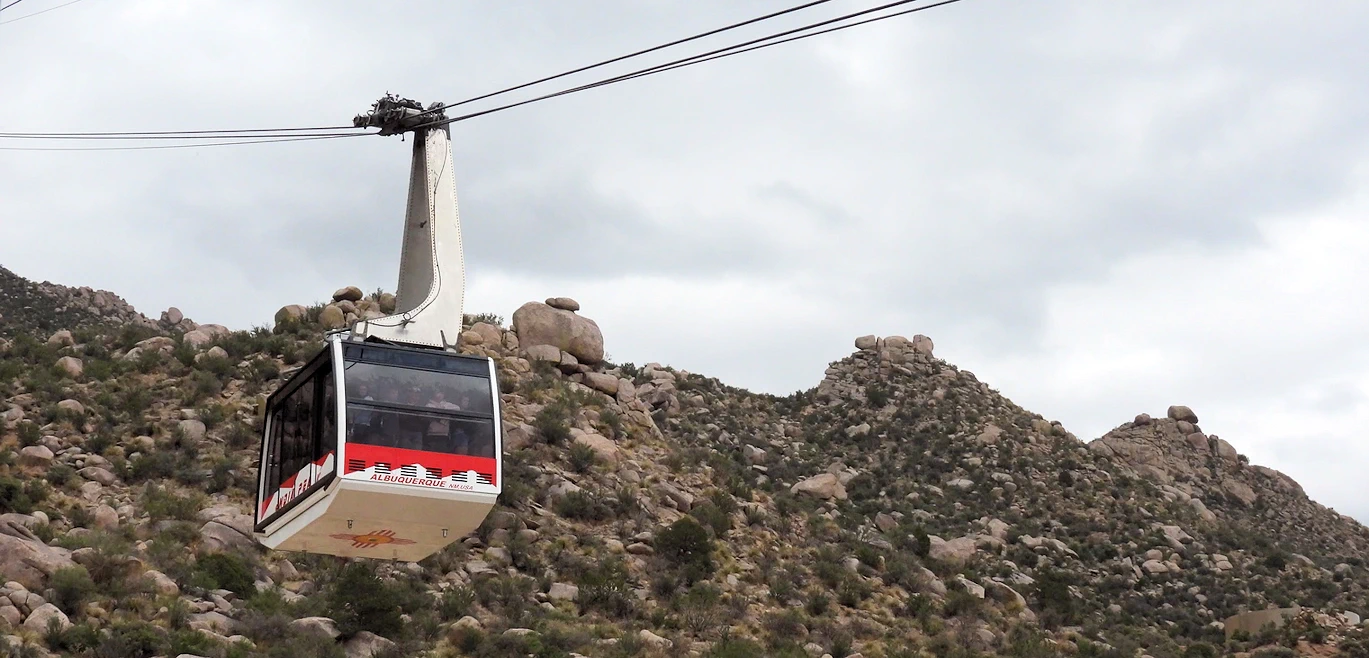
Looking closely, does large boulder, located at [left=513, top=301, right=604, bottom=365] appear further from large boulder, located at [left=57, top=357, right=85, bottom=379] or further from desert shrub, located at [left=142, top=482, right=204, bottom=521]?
desert shrub, located at [left=142, top=482, right=204, bottom=521]

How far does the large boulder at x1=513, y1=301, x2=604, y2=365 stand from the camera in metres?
52.6

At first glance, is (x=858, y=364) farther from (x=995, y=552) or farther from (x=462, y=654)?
(x=462, y=654)

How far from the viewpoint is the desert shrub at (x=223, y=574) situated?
105 feet

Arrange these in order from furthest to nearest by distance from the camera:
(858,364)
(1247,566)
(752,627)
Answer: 1. (858,364)
2. (1247,566)
3. (752,627)

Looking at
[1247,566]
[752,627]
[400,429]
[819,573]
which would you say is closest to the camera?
[400,429]

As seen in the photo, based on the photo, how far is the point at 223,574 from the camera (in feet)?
108

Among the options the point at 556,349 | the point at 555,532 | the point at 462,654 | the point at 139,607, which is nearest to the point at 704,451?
the point at 556,349

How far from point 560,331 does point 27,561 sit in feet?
81.5

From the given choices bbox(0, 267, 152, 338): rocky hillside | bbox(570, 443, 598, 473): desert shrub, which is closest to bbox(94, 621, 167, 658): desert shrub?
bbox(570, 443, 598, 473): desert shrub

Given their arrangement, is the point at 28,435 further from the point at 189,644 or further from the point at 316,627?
the point at 189,644

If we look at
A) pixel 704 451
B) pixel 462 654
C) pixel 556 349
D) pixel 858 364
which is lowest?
pixel 462 654

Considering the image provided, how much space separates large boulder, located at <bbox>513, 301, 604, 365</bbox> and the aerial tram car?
1157 inches

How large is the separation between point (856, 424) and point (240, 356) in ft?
110

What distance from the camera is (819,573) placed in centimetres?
4347
